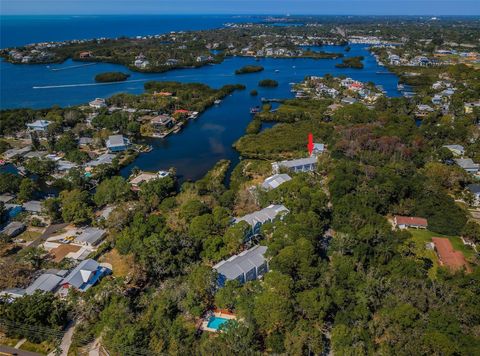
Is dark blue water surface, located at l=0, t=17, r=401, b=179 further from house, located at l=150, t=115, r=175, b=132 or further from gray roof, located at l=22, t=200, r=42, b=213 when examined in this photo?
gray roof, located at l=22, t=200, r=42, b=213

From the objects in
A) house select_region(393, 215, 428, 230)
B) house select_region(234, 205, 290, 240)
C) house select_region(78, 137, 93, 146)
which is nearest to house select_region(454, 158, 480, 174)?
house select_region(393, 215, 428, 230)

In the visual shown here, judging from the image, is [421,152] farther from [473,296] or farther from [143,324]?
[143,324]

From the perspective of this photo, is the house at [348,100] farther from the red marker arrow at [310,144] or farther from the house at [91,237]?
the house at [91,237]

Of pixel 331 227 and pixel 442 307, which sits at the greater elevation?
pixel 442 307

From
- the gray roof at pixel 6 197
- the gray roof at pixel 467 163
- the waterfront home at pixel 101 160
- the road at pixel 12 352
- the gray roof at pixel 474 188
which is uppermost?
the gray roof at pixel 467 163

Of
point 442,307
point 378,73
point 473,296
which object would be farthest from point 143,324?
point 378,73

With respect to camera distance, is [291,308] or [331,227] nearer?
[291,308]

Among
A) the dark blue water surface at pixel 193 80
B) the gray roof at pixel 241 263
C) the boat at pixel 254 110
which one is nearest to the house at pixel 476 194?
the gray roof at pixel 241 263
